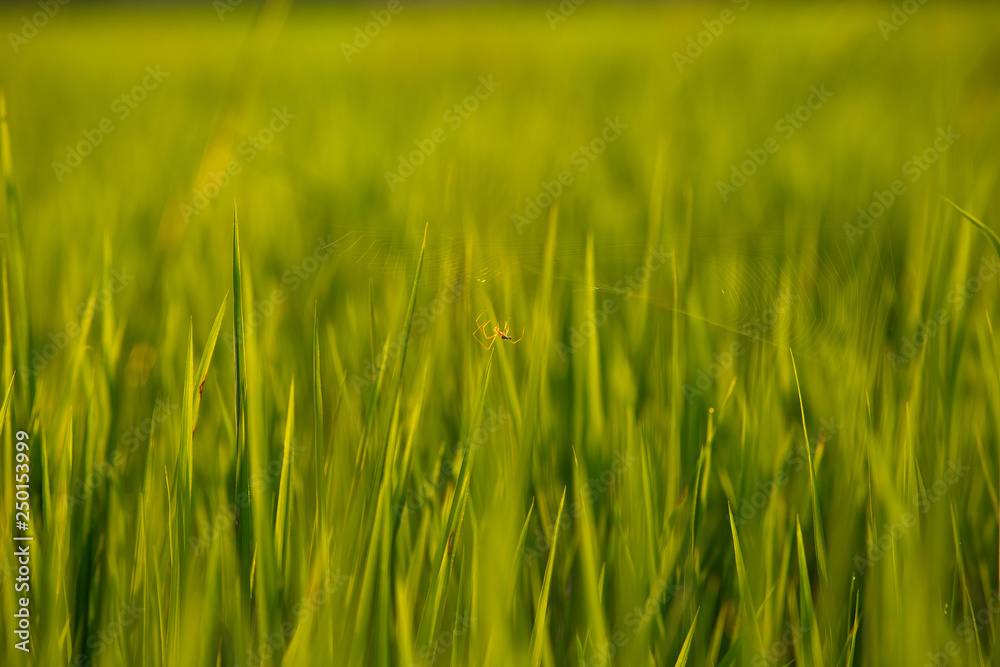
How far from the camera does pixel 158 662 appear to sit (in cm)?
45

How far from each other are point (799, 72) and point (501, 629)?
2.26 meters

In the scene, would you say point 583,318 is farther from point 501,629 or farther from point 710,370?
point 501,629
